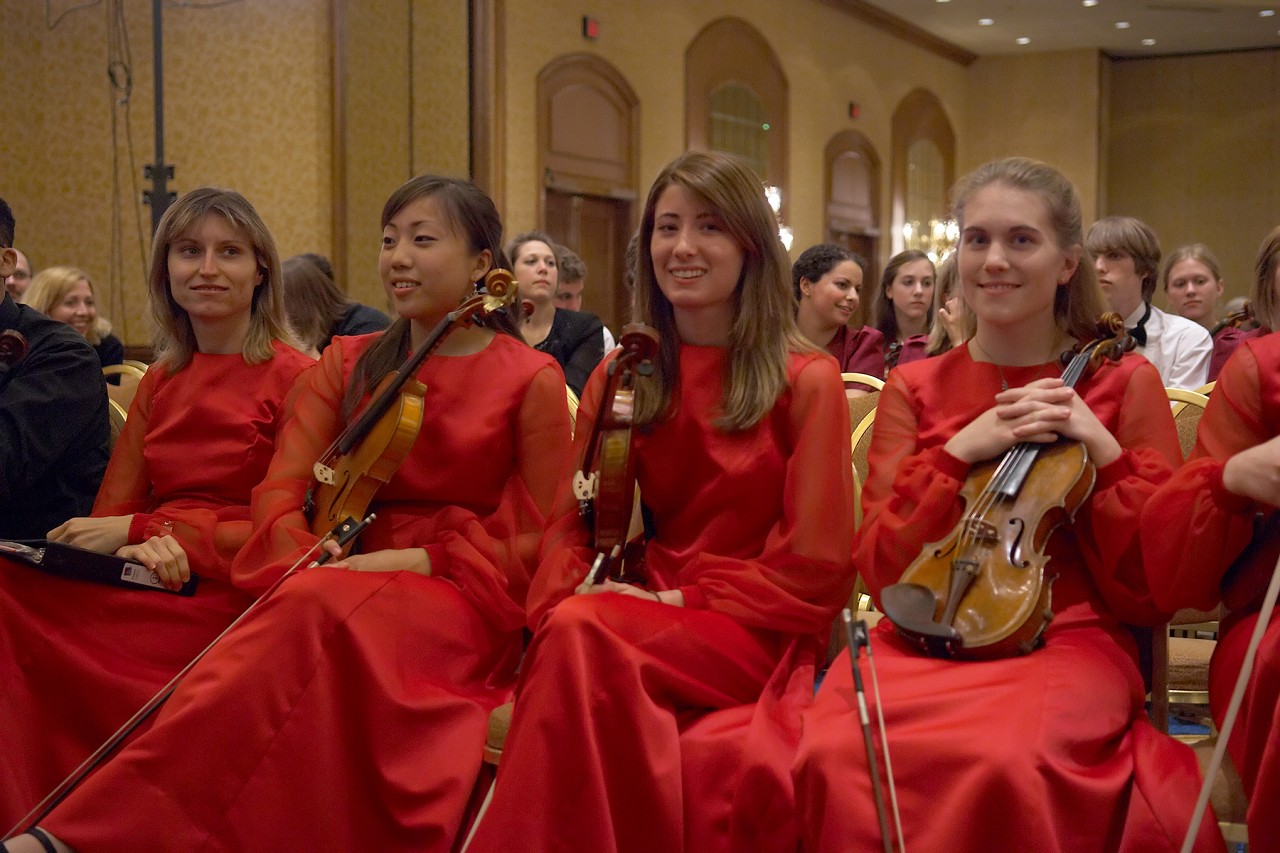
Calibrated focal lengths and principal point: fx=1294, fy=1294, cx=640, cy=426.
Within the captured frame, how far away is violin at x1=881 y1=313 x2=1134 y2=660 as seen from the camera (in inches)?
70.0

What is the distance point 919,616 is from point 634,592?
47 cm

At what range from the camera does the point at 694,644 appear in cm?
194

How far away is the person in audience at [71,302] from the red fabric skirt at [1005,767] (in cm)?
465

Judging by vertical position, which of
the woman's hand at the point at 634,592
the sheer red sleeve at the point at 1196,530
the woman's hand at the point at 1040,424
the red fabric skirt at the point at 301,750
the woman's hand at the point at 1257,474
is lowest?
the red fabric skirt at the point at 301,750

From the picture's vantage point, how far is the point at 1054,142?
47.2 ft

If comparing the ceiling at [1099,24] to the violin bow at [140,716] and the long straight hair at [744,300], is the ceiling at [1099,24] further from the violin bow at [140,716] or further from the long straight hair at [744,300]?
the violin bow at [140,716]

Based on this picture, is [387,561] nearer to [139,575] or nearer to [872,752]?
[139,575]

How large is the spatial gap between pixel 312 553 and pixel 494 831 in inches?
27.6

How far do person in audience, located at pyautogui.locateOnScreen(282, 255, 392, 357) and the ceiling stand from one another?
8.69 meters

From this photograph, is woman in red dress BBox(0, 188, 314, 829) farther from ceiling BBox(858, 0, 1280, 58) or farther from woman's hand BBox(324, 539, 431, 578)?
ceiling BBox(858, 0, 1280, 58)

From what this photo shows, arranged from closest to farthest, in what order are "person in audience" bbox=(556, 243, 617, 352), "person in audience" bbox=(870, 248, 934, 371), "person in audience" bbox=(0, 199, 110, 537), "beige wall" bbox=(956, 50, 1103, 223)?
"person in audience" bbox=(0, 199, 110, 537)
"person in audience" bbox=(870, 248, 934, 371)
"person in audience" bbox=(556, 243, 617, 352)
"beige wall" bbox=(956, 50, 1103, 223)

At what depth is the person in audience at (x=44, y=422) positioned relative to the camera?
8.93ft

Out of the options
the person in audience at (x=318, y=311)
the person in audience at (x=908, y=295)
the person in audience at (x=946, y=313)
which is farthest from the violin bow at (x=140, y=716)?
the person in audience at (x=908, y=295)

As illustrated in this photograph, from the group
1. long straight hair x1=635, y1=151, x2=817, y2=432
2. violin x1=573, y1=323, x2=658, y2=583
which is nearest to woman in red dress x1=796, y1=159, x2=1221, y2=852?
long straight hair x1=635, y1=151, x2=817, y2=432
